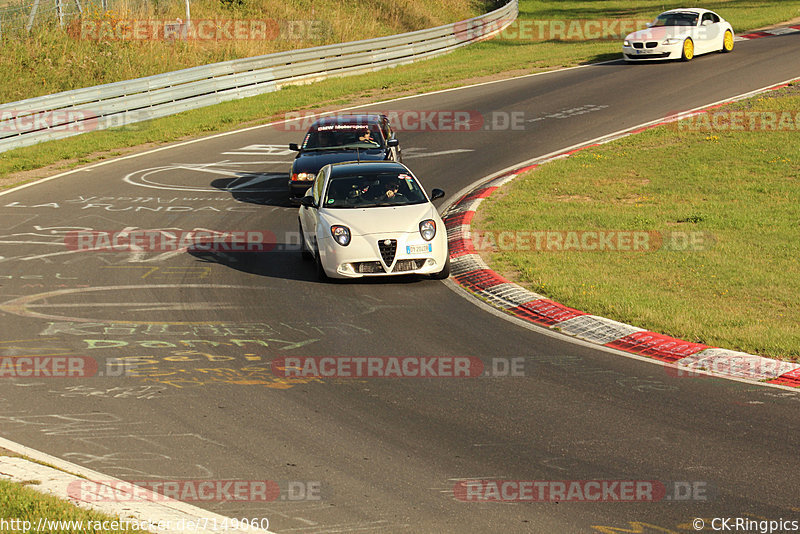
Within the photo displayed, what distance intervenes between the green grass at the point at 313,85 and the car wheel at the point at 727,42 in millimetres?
3896

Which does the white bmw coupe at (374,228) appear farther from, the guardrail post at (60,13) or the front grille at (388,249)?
the guardrail post at (60,13)

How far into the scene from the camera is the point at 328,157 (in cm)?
1795

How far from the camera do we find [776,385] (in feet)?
29.2

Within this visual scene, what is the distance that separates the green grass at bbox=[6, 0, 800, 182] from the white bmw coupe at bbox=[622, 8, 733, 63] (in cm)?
243

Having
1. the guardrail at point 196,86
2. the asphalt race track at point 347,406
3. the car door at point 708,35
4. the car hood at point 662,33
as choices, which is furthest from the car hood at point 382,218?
the car door at point 708,35

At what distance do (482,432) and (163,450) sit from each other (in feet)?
8.95

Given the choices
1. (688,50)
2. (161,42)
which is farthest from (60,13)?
(688,50)

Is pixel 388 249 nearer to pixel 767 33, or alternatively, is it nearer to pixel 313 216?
pixel 313 216

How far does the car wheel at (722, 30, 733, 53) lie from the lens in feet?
106

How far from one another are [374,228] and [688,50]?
2199 cm

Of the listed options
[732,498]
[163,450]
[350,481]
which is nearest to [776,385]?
[732,498]

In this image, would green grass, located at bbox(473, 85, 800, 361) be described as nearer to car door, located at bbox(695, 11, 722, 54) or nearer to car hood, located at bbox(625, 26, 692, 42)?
car hood, located at bbox(625, 26, 692, 42)

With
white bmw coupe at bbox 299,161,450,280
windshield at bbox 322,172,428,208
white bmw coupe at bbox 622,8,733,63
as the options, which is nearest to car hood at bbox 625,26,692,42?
white bmw coupe at bbox 622,8,733,63

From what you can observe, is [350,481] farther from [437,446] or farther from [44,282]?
[44,282]
